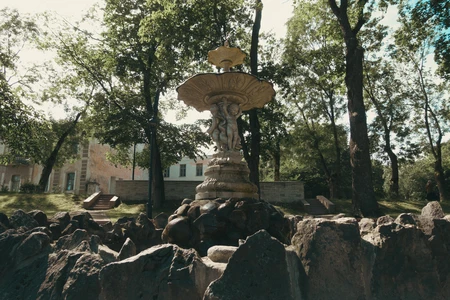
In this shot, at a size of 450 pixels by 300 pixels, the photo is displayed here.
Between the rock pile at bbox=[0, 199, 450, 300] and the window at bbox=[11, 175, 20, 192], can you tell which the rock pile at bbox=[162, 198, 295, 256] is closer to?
the rock pile at bbox=[0, 199, 450, 300]

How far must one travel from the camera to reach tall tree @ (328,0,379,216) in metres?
13.3

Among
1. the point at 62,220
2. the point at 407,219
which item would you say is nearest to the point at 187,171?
the point at 62,220

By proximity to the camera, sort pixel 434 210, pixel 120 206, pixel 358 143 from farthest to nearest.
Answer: pixel 120 206
pixel 358 143
pixel 434 210

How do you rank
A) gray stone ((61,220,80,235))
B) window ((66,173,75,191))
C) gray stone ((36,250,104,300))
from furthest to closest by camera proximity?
1. window ((66,173,75,191))
2. gray stone ((61,220,80,235))
3. gray stone ((36,250,104,300))

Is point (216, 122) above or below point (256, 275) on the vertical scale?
above

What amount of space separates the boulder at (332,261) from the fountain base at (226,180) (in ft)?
19.1

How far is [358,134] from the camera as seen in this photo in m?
13.8

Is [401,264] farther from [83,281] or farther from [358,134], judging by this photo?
[358,134]

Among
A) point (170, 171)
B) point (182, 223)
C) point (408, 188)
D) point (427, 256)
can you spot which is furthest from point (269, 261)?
point (170, 171)

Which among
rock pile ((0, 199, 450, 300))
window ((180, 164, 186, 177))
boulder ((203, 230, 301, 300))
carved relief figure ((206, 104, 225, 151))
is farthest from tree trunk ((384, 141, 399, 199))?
window ((180, 164, 186, 177))

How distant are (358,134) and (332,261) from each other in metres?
12.5

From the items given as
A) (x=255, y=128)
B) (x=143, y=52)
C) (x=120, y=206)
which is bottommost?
(x=120, y=206)

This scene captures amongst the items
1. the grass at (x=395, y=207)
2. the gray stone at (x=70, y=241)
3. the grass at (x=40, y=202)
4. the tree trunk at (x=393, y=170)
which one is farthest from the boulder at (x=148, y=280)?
the tree trunk at (x=393, y=170)

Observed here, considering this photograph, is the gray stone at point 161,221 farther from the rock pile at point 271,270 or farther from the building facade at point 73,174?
the building facade at point 73,174
